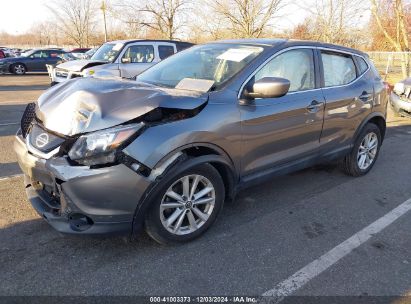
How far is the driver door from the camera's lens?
3.34m

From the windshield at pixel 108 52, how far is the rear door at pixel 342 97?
6610 mm

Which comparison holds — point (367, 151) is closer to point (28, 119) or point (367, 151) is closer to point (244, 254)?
point (244, 254)

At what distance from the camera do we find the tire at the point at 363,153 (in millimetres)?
4754

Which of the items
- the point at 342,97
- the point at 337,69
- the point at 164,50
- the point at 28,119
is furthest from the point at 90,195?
the point at 164,50

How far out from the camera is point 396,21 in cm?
1418

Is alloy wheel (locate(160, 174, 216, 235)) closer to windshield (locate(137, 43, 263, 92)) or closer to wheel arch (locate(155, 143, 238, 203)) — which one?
wheel arch (locate(155, 143, 238, 203))

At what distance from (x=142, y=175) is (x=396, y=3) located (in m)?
14.2

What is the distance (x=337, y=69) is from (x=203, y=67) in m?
1.78

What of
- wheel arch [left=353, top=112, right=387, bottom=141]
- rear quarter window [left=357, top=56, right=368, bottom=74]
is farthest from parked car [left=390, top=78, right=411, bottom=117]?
rear quarter window [left=357, top=56, right=368, bottom=74]

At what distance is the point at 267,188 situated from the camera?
438 centimetres

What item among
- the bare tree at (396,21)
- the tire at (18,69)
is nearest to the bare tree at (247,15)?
the bare tree at (396,21)

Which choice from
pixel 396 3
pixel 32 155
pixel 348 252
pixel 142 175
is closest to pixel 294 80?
pixel 348 252

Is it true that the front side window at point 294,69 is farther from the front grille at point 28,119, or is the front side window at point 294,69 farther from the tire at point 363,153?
the front grille at point 28,119

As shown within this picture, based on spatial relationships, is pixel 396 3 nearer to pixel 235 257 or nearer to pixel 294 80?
pixel 294 80
